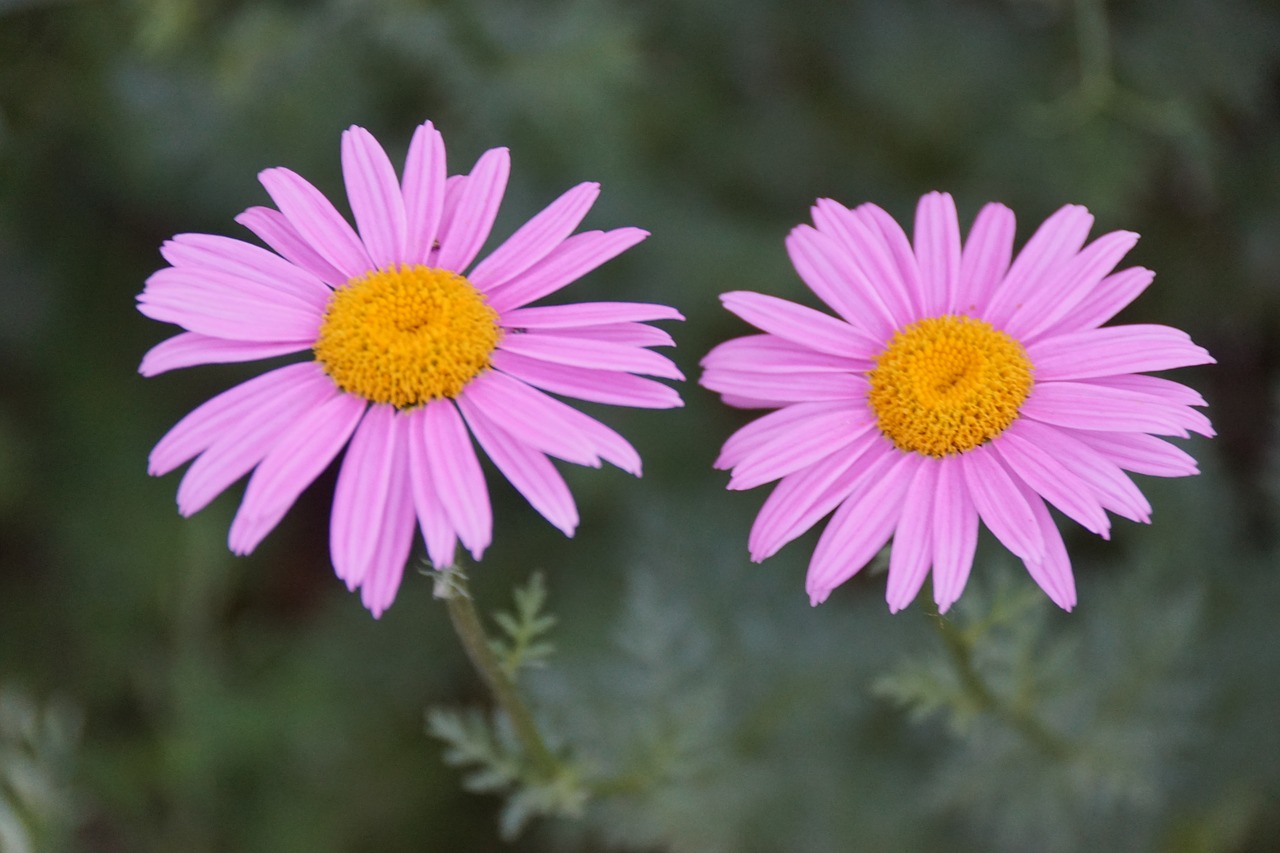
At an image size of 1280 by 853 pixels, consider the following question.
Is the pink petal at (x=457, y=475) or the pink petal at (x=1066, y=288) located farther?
the pink petal at (x=1066, y=288)

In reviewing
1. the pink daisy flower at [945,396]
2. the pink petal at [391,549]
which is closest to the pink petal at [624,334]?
the pink daisy flower at [945,396]

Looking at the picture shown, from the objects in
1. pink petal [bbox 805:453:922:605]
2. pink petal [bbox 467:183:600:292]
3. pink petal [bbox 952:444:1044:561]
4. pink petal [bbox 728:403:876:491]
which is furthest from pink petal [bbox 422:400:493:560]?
pink petal [bbox 952:444:1044:561]

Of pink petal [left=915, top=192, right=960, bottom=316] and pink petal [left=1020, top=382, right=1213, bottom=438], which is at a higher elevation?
pink petal [left=915, top=192, right=960, bottom=316]

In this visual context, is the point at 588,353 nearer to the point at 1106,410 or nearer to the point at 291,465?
the point at 291,465

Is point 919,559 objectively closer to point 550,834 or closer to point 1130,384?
point 1130,384

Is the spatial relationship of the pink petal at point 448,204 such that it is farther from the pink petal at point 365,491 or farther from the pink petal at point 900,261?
the pink petal at point 900,261

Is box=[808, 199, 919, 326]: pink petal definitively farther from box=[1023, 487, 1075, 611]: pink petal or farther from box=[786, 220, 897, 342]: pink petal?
box=[1023, 487, 1075, 611]: pink petal
